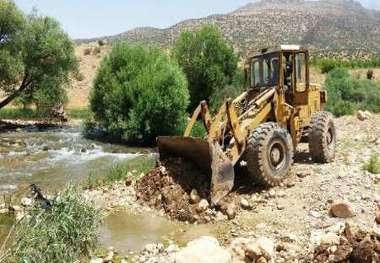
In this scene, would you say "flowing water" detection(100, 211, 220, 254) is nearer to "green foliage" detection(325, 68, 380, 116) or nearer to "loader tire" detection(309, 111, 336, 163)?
"loader tire" detection(309, 111, 336, 163)

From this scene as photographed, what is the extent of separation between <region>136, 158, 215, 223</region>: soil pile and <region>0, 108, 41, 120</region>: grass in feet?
77.3

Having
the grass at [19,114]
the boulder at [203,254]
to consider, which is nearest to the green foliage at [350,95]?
the grass at [19,114]

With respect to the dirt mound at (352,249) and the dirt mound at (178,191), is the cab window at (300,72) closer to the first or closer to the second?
the dirt mound at (178,191)

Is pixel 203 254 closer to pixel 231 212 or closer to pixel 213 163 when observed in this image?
pixel 231 212

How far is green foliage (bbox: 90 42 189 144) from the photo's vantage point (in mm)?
23531

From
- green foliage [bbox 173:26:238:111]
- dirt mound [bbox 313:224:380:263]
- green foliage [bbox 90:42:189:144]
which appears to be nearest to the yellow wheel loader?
dirt mound [bbox 313:224:380:263]

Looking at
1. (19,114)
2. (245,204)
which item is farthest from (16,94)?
(245,204)

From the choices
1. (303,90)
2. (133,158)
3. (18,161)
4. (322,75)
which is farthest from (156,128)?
(322,75)

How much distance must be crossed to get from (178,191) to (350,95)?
20.4 m

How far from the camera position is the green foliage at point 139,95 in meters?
23.5

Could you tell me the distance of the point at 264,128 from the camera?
11359 millimetres

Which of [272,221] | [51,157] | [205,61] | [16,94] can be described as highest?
[205,61]

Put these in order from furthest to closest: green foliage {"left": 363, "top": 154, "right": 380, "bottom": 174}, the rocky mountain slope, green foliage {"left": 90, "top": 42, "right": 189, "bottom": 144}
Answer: the rocky mountain slope, green foliage {"left": 90, "top": 42, "right": 189, "bottom": 144}, green foliage {"left": 363, "top": 154, "right": 380, "bottom": 174}

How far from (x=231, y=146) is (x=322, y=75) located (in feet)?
103
